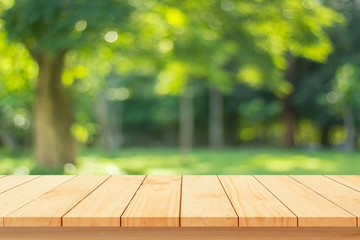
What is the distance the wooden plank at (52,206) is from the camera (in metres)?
1.43

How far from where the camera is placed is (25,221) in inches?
56.3

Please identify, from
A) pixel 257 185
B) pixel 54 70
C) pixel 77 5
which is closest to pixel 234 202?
pixel 257 185

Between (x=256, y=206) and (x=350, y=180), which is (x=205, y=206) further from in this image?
(x=350, y=180)

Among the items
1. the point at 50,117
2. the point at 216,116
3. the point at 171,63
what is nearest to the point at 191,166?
the point at 171,63

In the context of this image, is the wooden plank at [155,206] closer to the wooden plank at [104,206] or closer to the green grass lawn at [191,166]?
the wooden plank at [104,206]

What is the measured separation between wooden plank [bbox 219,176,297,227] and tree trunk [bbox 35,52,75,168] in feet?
24.1

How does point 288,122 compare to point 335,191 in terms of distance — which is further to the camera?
point 288,122

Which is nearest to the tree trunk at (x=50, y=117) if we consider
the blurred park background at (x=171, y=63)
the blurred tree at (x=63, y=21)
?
the blurred park background at (x=171, y=63)

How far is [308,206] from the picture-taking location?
1575 millimetres

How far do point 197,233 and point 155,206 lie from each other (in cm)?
19

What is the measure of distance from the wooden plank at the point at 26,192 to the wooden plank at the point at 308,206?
0.98 m

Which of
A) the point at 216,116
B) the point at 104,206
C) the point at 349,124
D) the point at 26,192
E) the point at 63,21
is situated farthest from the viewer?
the point at 216,116

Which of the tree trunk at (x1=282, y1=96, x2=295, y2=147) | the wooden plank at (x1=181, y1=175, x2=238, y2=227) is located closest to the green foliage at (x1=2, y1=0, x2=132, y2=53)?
the wooden plank at (x1=181, y1=175, x2=238, y2=227)

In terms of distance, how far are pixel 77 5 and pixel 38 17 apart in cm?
57
